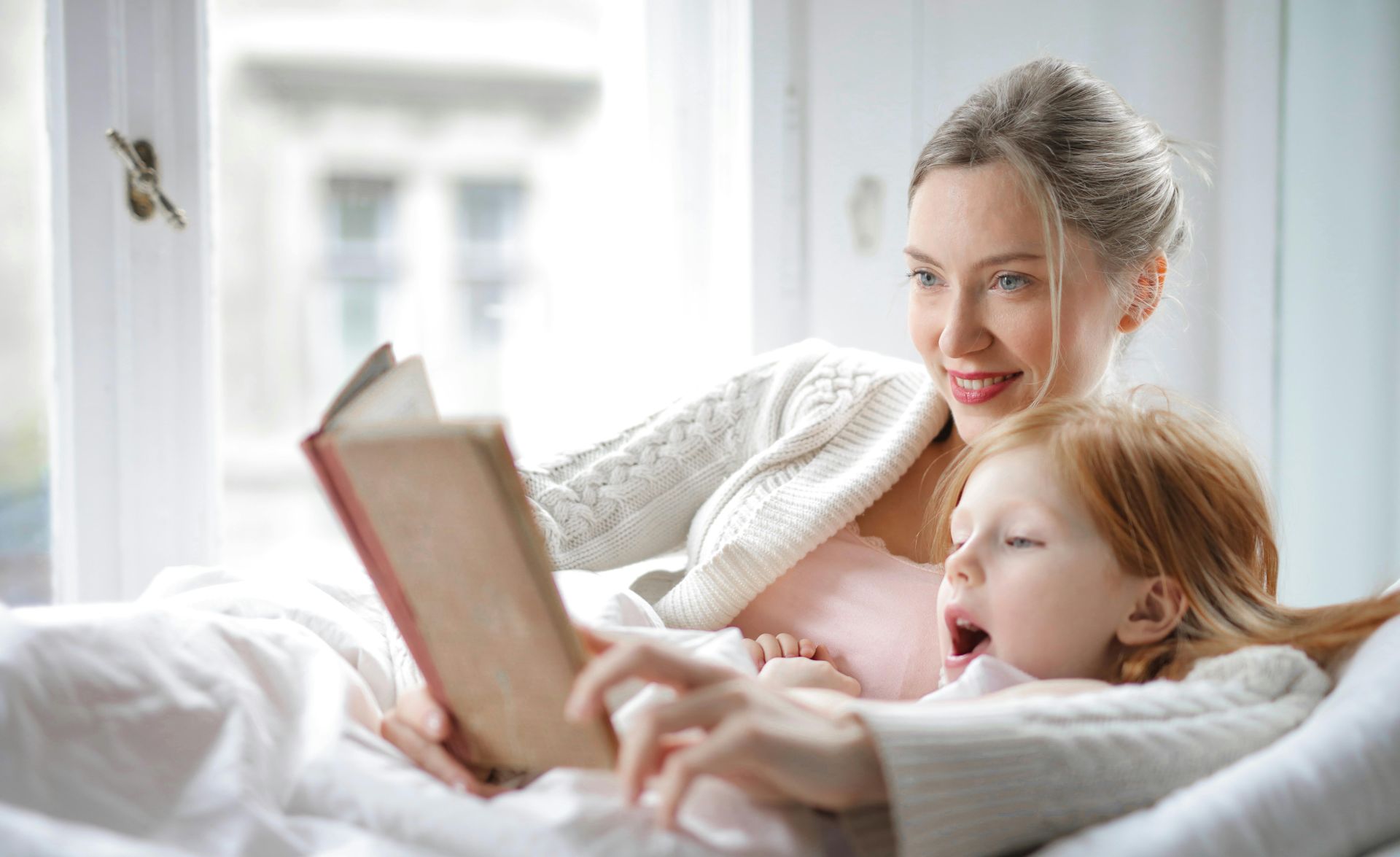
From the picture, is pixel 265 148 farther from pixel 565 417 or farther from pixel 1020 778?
pixel 1020 778

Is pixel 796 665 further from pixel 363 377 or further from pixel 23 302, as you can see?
pixel 23 302

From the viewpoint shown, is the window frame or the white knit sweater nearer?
the white knit sweater

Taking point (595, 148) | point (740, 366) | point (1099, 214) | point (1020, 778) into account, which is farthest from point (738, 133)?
point (1020, 778)

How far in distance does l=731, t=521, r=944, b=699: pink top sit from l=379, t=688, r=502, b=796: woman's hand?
51cm

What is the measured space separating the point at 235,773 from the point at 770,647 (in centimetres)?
59

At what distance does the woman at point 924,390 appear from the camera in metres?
1.23

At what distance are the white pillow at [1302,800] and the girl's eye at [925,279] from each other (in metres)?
0.67

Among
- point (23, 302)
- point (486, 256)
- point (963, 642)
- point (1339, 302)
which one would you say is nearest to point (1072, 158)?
point (963, 642)

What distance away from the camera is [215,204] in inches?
77.7

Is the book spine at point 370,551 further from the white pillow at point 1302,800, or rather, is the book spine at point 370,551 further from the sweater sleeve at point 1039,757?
the white pillow at point 1302,800

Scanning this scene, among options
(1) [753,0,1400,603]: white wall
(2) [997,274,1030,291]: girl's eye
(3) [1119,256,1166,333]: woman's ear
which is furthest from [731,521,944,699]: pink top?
(1) [753,0,1400,603]: white wall

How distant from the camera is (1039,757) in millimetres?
674

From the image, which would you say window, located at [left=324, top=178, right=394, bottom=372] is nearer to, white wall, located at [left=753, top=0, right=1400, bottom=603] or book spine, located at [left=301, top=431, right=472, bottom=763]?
white wall, located at [left=753, top=0, right=1400, bottom=603]

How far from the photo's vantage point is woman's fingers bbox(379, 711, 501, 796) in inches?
29.1
